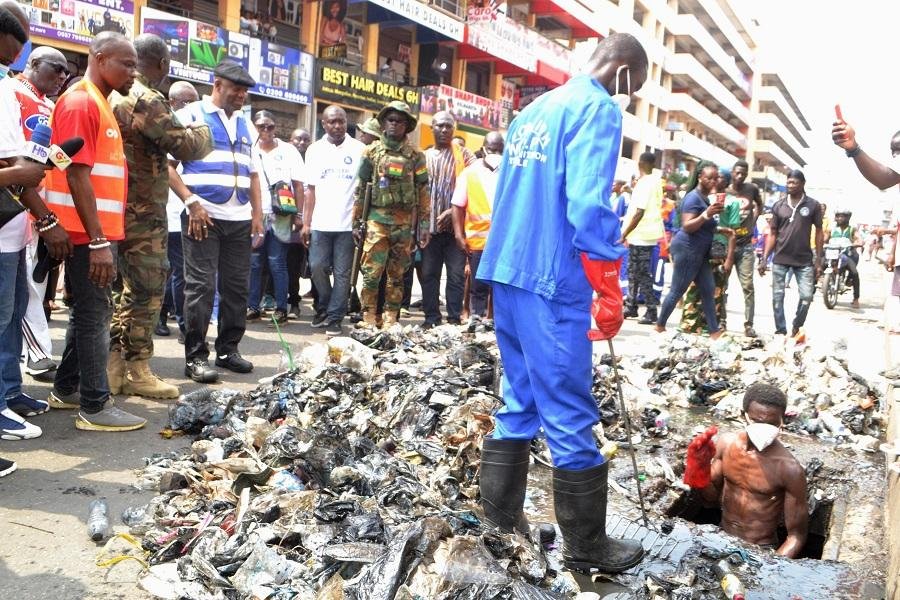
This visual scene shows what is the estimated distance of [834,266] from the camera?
15.3 metres

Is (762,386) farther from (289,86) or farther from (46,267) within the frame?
(289,86)

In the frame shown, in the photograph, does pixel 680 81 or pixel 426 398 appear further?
pixel 680 81

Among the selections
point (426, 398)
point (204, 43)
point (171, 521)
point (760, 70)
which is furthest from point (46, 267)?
point (760, 70)

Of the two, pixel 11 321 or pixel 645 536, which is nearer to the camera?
pixel 645 536

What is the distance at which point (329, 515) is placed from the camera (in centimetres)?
298

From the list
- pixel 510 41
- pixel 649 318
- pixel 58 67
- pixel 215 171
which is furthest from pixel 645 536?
pixel 510 41

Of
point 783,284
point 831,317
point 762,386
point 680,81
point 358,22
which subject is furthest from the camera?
point 680,81

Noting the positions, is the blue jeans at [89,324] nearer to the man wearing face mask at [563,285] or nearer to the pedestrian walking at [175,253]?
the man wearing face mask at [563,285]

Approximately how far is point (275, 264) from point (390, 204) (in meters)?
1.63

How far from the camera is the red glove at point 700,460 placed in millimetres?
4094

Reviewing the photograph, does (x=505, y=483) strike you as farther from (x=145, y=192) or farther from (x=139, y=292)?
A: (x=145, y=192)

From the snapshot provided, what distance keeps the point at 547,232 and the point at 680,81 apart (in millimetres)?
62328

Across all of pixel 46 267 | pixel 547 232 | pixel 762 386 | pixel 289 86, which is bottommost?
pixel 762 386

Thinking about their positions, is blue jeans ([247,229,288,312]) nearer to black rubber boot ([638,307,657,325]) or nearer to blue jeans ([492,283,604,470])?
black rubber boot ([638,307,657,325])
